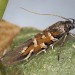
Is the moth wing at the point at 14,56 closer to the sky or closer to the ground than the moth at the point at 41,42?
closer to the ground

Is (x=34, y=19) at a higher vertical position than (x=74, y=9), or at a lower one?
lower

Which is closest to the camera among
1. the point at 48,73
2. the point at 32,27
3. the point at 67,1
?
the point at 48,73

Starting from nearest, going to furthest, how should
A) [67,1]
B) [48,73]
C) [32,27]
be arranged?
[48,73] < [32,27] < [67,1]

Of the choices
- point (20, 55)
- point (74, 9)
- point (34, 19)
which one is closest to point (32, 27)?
point (34, 19)

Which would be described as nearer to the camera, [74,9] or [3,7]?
[3,7]

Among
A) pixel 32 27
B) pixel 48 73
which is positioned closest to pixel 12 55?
pixel 48 73

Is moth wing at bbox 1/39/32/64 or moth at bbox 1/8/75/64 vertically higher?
moth at bbox 1/8/75/64

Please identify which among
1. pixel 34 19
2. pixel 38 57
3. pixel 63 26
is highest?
pixel 63 26

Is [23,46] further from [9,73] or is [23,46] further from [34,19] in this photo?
[34,19]
